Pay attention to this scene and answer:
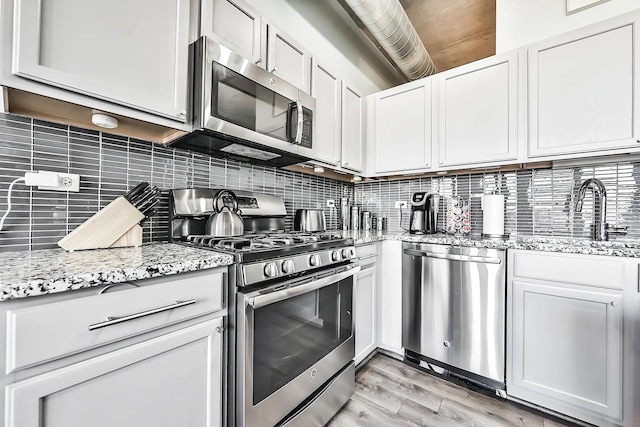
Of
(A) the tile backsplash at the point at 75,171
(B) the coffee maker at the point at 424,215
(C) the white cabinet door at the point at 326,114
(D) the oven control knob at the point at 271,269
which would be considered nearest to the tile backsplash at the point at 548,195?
(B) the coffee maker at the point at 424,215

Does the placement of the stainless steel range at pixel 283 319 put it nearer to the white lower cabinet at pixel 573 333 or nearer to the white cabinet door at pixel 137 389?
the white cabinet door at pixel 137 389

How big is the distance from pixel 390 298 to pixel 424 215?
75 centimetres

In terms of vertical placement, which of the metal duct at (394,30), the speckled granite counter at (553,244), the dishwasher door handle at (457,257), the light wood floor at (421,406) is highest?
the metal duct at (394,30)

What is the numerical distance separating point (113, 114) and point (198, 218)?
61cm

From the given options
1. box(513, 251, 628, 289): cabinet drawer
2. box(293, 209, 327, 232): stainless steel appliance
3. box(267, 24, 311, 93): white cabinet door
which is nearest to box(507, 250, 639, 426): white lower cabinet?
box(513, 251, 628, 289): cabinet drawer

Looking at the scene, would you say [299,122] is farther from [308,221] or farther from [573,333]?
[573,333]

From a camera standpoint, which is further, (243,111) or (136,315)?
(243,111)

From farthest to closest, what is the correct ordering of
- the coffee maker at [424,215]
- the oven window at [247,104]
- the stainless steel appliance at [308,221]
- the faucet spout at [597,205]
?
1. the coffee maker at [424,215]
2. the stainless steel appliance at [308,221]
3. the faucet spout at [597,205]
4. the oven window at [247,104]

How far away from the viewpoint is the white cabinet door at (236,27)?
133 cm

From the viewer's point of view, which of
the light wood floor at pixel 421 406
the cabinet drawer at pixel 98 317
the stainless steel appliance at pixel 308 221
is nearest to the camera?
the cabinet drawer at pixel 98 317

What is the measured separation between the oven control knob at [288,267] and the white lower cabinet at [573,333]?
53.2 inches

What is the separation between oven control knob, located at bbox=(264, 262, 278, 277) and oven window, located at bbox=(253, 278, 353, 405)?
14 cm

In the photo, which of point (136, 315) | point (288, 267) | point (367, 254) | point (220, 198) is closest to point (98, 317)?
point (136, 315)

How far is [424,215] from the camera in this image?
2295 mm
